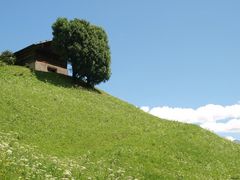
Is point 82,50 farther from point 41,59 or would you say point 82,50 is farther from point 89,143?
point 89,143

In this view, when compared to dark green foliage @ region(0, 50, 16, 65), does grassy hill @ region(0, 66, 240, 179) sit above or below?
below

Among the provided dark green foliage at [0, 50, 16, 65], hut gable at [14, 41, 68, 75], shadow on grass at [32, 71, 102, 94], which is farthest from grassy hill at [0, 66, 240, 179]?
dark green foliage at [0, 50, 16, 65]

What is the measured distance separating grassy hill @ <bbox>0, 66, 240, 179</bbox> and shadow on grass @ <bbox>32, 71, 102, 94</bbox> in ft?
15.8

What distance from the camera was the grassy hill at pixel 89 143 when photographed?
811 inches

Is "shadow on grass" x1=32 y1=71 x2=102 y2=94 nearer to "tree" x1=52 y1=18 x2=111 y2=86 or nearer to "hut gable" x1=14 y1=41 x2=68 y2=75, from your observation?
"tree" x1=52 y1=18 x2=111 y2=86

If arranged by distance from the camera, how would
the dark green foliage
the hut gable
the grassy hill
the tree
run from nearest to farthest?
the grassy hill
the tree
the dark green foliage
the hut gable

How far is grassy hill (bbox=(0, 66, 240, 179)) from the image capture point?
20.6 metres

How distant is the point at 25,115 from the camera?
39500 mm

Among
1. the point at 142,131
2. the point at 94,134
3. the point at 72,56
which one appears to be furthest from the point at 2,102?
the point at 72,56

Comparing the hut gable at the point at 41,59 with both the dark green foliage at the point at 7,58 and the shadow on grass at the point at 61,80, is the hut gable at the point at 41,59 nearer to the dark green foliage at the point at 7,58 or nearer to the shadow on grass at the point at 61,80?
the dark green foliage at the point at 7,58

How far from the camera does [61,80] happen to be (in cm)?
6500

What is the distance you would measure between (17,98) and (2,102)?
3.53 meters

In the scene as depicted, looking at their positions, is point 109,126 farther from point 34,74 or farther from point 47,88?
point 34,74

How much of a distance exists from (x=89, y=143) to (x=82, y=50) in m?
33.0
